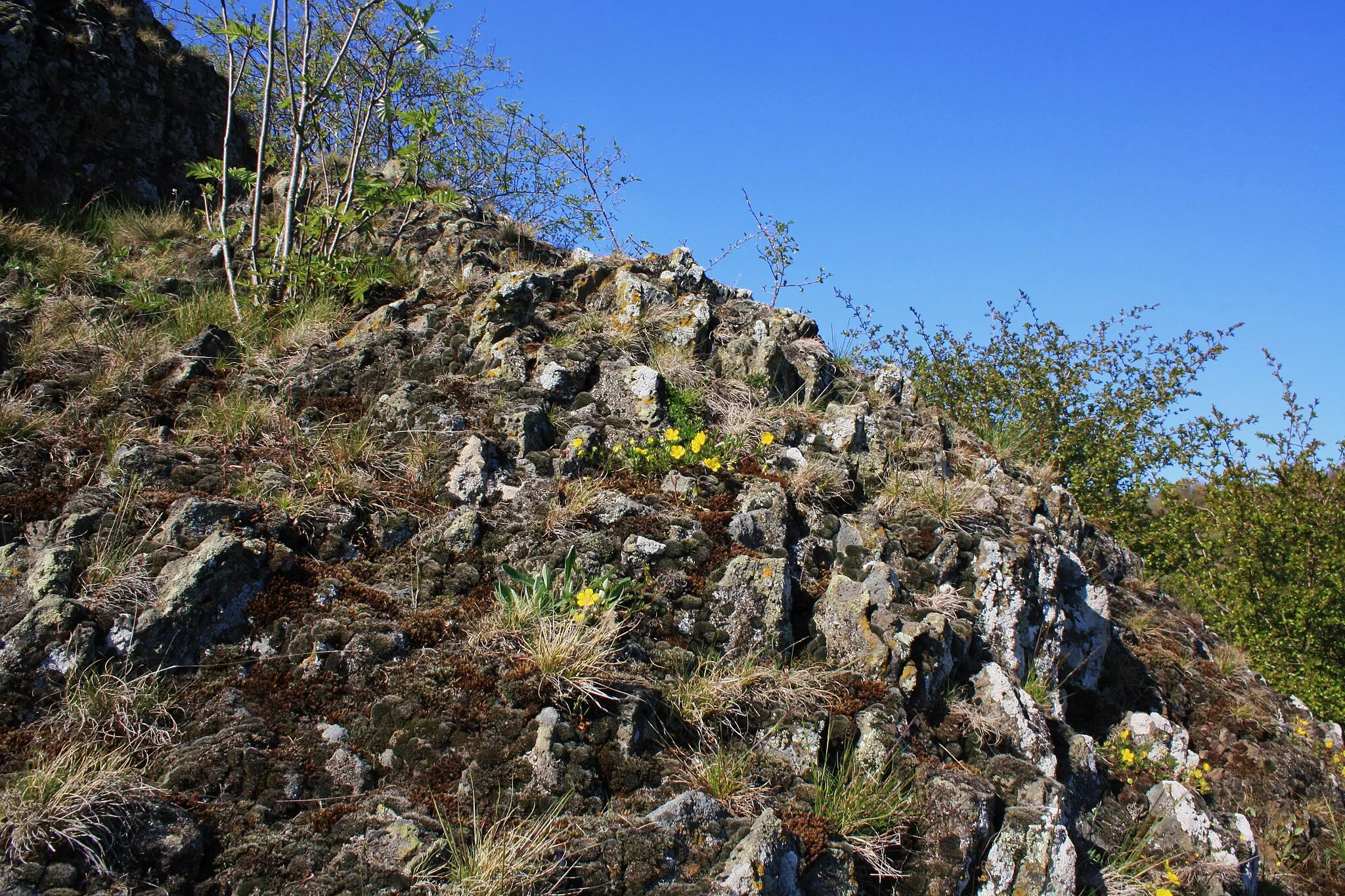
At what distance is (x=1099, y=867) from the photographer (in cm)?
374

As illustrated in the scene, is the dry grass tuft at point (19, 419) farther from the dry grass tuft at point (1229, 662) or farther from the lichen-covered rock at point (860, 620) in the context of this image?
the dry grass tuft at point (1229, 662)

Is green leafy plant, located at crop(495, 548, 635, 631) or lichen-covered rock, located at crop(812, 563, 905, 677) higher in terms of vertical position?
lichen-covered rock, located at crop(812, 563, 905, 677)

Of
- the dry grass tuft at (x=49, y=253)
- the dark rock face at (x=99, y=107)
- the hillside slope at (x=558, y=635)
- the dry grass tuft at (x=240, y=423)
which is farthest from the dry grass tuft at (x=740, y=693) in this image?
the dark rock face at (x=99, y=107)

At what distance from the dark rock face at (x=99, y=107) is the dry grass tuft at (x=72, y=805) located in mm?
6660

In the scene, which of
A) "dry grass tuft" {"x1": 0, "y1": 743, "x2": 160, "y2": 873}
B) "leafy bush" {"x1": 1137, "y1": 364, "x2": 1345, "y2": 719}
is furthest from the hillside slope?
"leafy bush" {"x1": 1137, "y1": 364, "x2": 1345, "y2": 719}

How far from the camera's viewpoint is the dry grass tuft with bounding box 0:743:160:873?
2.52m

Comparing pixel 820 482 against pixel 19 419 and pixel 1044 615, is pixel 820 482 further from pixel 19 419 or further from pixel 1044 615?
pixel 19 419

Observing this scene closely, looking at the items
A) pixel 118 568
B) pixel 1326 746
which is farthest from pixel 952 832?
pixel 1326 746

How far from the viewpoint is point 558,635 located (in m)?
3.56

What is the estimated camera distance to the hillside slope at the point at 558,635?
2.92 meters

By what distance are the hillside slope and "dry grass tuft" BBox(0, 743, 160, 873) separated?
0.01 meters

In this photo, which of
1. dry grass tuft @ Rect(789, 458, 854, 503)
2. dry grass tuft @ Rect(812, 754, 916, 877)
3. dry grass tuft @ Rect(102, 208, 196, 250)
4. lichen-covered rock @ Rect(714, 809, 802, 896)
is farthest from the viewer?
dry grass tuft @ Rect(102, 208, 196, 250)

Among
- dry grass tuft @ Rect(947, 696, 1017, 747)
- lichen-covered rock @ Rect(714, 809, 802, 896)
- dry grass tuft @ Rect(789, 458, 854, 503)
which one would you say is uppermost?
dry grass tuft @ Rect(789, 458, 854, 503)

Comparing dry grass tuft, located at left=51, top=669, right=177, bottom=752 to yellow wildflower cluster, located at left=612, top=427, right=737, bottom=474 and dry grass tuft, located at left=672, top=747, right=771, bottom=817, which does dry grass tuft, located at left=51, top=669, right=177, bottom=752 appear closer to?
dry grass tuft, located at left=672, top=747, right=771, bottom=817
